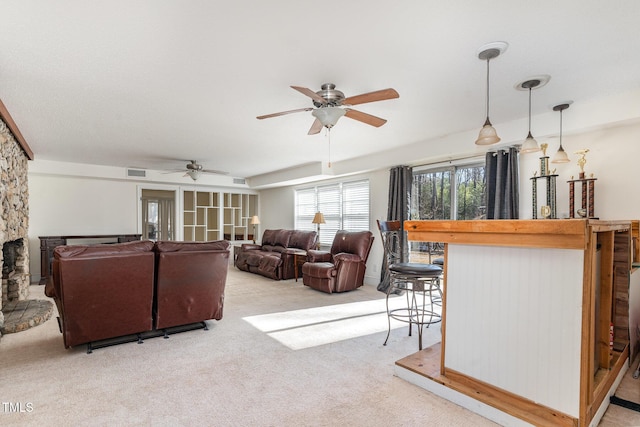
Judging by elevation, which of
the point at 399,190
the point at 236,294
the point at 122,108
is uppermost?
the point at 122,108

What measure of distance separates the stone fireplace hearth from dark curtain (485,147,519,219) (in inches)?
219

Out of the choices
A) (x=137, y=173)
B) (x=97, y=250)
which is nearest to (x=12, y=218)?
(x=97, y=250)

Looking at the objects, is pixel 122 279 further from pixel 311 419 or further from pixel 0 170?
pixel 311 419

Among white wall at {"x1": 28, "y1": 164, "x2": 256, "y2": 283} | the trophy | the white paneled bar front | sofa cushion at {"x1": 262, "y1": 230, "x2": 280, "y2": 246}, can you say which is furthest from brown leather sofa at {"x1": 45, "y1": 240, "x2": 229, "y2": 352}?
white wall at {"x1": 28, "y1": 164, "x2": 256, "y2": 283}

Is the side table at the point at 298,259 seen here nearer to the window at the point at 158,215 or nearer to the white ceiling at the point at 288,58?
the white ceiling at the point at 288,58

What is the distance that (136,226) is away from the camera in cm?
755

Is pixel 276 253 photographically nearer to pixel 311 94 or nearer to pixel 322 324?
pixel 322 324

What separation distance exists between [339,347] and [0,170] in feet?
12.7

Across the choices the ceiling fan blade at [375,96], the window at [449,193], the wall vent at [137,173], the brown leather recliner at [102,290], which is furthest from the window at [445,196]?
the wall vent at [137,173]

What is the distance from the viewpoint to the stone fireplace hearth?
3.47 metres

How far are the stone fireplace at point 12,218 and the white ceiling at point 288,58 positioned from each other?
442 millimetres

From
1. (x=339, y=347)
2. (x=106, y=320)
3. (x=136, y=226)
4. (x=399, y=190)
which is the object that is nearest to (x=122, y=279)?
(x=106, y=320)

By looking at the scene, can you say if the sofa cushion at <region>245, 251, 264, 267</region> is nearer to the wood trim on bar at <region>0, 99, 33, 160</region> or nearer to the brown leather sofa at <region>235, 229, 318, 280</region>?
the brown leather sofa at <region>235, 229, 318, 280</region>

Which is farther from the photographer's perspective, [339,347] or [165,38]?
[339,347]
